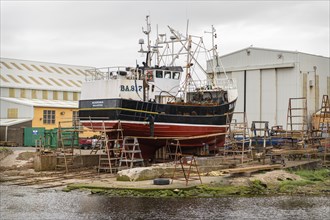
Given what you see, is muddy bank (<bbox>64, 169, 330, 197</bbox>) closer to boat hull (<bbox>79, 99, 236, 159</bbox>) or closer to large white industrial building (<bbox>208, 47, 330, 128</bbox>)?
boat hull (<bbox>79, 99, 236, 159</bbox>)

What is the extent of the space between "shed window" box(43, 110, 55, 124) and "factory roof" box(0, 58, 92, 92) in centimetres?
639

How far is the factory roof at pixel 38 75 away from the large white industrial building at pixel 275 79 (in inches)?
730

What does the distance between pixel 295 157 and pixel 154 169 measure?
10.7 metres

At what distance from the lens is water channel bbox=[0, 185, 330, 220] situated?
16.2 m

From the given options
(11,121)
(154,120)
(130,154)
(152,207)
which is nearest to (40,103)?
(11,121)

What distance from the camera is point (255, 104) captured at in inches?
1847

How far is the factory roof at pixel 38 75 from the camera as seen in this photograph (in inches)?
2042

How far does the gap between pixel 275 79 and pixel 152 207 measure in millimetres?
30222

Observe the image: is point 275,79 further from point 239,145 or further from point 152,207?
point 152,207

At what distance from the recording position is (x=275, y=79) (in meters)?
45.2

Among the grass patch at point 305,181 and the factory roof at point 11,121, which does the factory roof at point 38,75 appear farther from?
the grass patch at point 305,181

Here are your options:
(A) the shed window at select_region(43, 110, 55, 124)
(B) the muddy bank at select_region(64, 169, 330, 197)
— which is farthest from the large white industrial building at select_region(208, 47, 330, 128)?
(B) the muddy bank at select_region(64, 169, 330, 197)

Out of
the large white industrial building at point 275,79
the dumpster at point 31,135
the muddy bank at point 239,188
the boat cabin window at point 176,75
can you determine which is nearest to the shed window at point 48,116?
the dumpster at point 31,135

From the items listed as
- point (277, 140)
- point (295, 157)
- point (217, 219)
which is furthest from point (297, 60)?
point (217, 219)
